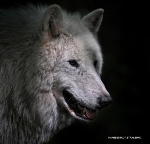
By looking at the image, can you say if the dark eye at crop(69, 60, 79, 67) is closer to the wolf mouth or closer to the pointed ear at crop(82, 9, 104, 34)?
the wolf mouth

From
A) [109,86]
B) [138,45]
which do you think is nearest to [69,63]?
[109,86]

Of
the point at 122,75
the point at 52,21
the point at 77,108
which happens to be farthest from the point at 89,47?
the point at 122,75

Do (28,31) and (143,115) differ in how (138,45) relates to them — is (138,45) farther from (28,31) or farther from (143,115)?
(28,31)

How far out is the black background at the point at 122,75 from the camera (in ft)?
22.1

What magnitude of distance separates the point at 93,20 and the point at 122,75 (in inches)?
108

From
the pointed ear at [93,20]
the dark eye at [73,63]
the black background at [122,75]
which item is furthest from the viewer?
the black background at [122,75]

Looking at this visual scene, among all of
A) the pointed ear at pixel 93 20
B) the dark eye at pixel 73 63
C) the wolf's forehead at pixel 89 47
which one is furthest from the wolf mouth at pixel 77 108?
the pointed ear at pixel 93 20

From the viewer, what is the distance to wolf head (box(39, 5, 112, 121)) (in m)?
3.59

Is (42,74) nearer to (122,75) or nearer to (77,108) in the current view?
(77,108)

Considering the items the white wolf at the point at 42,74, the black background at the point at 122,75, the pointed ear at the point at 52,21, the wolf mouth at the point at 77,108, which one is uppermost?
the pointed ear at the point at 52,21

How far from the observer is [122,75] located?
6793 millimetres

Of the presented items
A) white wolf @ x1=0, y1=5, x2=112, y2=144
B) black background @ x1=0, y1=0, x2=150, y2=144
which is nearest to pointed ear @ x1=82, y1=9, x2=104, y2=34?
white wolf @ x1=0, y1=5, x2=112, y2=144

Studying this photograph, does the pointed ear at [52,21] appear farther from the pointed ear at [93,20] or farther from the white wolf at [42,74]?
the pointed ear at [93,20]

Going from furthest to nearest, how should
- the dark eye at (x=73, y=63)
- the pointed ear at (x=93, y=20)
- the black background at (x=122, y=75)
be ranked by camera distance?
the black background at (x=122, y=75) → the pointed ear at (x=93, y=20) → the dark eye at (x=73, y=63)
